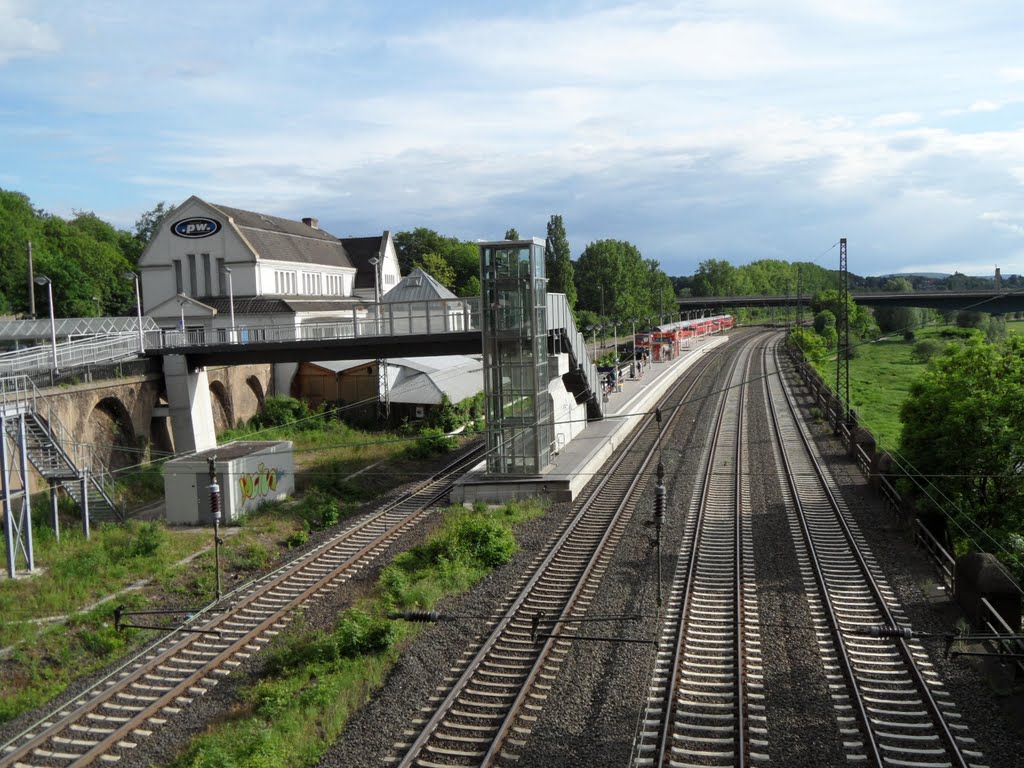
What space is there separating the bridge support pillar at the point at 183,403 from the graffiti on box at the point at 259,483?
24.7ft

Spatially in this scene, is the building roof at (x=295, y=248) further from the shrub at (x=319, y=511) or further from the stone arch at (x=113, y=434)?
the shrub at (x=319, y=511)

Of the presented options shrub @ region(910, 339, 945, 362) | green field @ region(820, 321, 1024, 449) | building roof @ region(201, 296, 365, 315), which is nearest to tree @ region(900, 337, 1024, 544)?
green field @ region(820, 321, 1024, 449)

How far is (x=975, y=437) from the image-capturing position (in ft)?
63.6

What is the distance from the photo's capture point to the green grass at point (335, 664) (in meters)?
10.2

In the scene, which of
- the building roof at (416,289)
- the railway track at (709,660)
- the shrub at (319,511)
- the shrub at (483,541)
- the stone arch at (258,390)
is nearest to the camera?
the railway track at (709,660)

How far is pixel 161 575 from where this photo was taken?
59.7 feet

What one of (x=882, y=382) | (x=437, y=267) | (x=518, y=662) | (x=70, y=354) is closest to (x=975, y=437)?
(x=518, y=662)

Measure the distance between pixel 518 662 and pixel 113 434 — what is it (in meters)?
21.9

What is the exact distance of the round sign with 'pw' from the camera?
157ft

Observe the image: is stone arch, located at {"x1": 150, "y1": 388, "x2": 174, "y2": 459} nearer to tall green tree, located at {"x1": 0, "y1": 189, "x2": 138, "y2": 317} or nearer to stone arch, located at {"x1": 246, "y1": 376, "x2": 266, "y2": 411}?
stone arch, located at {"x1": 246, "y1": 376, "x2": 266, "y2": 411}

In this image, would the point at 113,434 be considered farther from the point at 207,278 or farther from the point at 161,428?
the point at 207,278

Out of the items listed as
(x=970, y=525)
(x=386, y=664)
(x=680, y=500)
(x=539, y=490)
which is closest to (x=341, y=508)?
(x=539, y=490)

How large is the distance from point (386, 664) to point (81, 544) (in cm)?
1197

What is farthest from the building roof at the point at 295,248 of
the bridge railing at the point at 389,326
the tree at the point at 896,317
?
the tree at the point at 896,317
